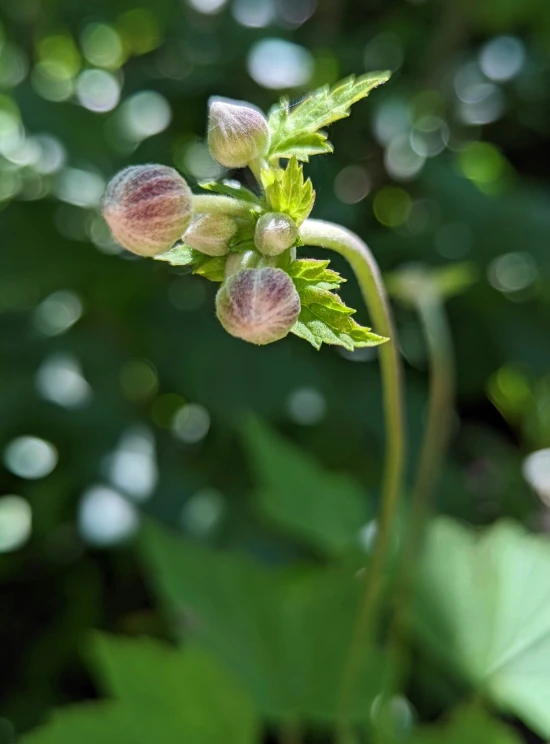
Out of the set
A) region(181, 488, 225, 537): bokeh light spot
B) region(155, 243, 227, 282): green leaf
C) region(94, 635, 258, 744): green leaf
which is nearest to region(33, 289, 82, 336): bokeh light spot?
region(181, 488, 225, 537): bokeh light spot

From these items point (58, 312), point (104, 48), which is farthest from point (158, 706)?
point (104, 48)

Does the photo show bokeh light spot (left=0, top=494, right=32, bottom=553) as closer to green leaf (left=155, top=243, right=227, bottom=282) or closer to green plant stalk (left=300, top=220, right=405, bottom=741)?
green plant stalk (left=300, top=220, right=405, bottom=741)

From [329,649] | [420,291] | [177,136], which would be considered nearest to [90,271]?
[177,136]

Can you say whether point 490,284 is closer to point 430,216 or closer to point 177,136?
point 430,216

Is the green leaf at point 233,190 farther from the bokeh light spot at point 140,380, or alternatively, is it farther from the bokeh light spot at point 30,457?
the bokeh light spot at point 140,380

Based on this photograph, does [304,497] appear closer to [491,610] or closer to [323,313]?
[491,610]
